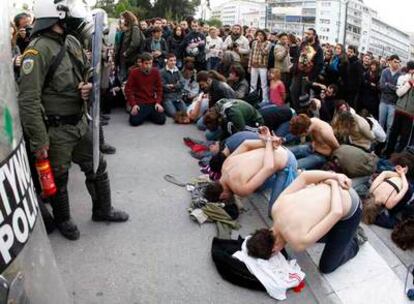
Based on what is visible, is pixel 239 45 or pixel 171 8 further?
pixel 171 8

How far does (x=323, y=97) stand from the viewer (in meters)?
7.83

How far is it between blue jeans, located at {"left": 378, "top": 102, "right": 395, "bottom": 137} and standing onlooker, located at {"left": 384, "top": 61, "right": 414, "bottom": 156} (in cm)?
35

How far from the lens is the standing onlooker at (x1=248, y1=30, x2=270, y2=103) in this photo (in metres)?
8.64

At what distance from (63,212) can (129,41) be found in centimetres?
507

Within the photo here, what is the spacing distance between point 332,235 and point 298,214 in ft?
1.40

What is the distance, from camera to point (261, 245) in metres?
3.17

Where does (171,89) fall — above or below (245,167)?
above

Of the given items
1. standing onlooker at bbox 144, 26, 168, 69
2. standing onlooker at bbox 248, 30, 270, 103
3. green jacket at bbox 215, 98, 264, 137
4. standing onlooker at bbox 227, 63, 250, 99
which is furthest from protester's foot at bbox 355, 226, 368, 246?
standing onlooker at bbox 144, 26, 168, 69

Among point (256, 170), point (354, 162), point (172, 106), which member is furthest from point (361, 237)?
point (172, 106)

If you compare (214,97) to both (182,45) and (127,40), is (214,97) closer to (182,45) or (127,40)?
(127,40)

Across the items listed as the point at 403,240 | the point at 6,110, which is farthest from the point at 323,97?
the point at 6,110

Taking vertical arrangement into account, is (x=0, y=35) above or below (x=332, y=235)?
above

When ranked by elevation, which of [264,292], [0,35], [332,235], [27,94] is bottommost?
[264,292]

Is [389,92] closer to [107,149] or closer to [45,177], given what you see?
[107,149]
